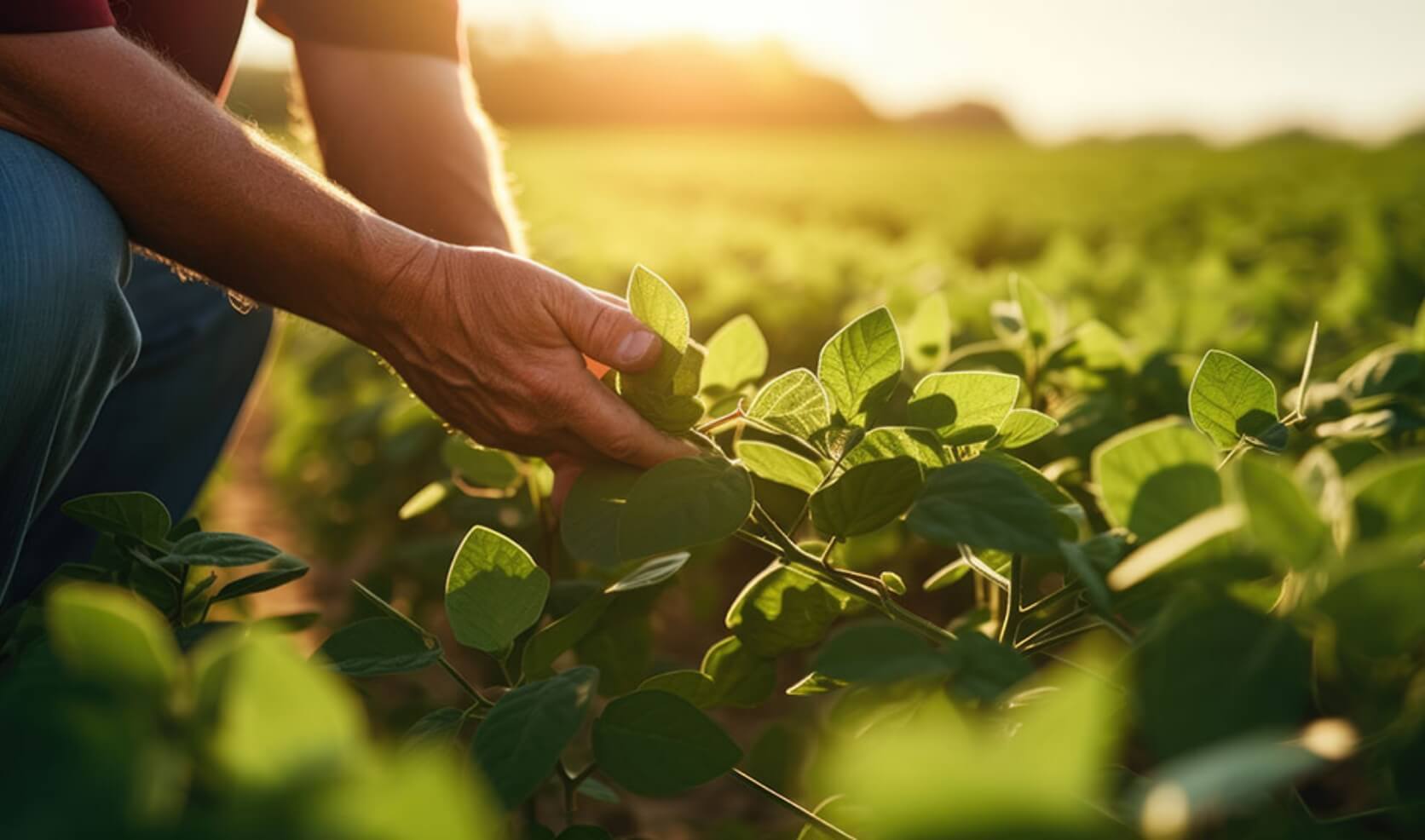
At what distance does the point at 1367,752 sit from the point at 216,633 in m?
0.88

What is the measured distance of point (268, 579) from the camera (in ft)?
3.24

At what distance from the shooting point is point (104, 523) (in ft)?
3.30

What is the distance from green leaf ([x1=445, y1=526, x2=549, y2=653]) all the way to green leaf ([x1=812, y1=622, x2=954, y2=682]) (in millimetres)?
285

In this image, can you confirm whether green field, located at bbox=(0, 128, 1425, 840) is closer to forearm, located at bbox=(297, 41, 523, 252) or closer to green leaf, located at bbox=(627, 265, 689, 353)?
green leaf, located at bbox=(627, 265, 689, 353)

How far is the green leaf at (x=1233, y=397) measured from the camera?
910 mm

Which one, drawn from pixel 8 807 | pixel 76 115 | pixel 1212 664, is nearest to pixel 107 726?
pixel 8 807

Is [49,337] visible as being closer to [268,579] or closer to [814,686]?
[268,579]

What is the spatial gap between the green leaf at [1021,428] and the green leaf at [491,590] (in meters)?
0.43

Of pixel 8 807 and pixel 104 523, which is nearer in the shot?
pixel 8 807

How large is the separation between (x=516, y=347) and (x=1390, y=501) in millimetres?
1001

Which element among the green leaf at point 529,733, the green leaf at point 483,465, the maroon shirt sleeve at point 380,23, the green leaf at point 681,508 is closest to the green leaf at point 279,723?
the green leaf at point 529,733

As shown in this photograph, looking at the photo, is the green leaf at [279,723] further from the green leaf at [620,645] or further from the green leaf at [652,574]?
the green leaf at [620,645]

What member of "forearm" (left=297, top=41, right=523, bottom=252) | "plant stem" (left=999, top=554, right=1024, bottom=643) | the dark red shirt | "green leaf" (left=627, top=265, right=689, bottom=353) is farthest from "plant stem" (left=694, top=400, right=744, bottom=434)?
the dark red shirt

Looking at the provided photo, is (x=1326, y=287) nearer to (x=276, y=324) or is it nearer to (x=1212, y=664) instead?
(x=276, y=324)
